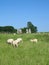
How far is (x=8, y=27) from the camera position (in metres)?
61.6

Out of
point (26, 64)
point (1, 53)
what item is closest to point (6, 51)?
point (1, 53)

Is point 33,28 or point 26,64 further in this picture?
point 33,28

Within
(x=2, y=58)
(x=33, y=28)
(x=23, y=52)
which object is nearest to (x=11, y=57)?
(x=2, y=58)

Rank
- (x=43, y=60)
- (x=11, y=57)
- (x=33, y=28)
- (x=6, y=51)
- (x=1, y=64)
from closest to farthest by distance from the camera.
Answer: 1. (x=1, y=64)
2. (x=43, y=60)
3. (x=11, y=57)
4. (x=6, y=51)
5. (x=33, y=28)

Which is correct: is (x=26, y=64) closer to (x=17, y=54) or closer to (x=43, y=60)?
(x=43, y=60)

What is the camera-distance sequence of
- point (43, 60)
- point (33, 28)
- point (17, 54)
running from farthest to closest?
point (33, 28)
point (17, 54)
point (43, 60)

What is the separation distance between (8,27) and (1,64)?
50757mm

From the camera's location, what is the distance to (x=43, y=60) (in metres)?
12.2

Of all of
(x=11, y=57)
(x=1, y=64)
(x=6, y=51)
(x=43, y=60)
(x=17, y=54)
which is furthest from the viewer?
(x=6, y=51)

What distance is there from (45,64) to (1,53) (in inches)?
147

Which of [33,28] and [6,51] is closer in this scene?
[6,51]

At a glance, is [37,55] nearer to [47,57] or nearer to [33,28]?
[47,57]

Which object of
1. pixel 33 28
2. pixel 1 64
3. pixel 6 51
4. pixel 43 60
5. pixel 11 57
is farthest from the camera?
pixel 33 28

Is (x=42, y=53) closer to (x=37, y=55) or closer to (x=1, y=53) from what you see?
(x=37, y=55)
